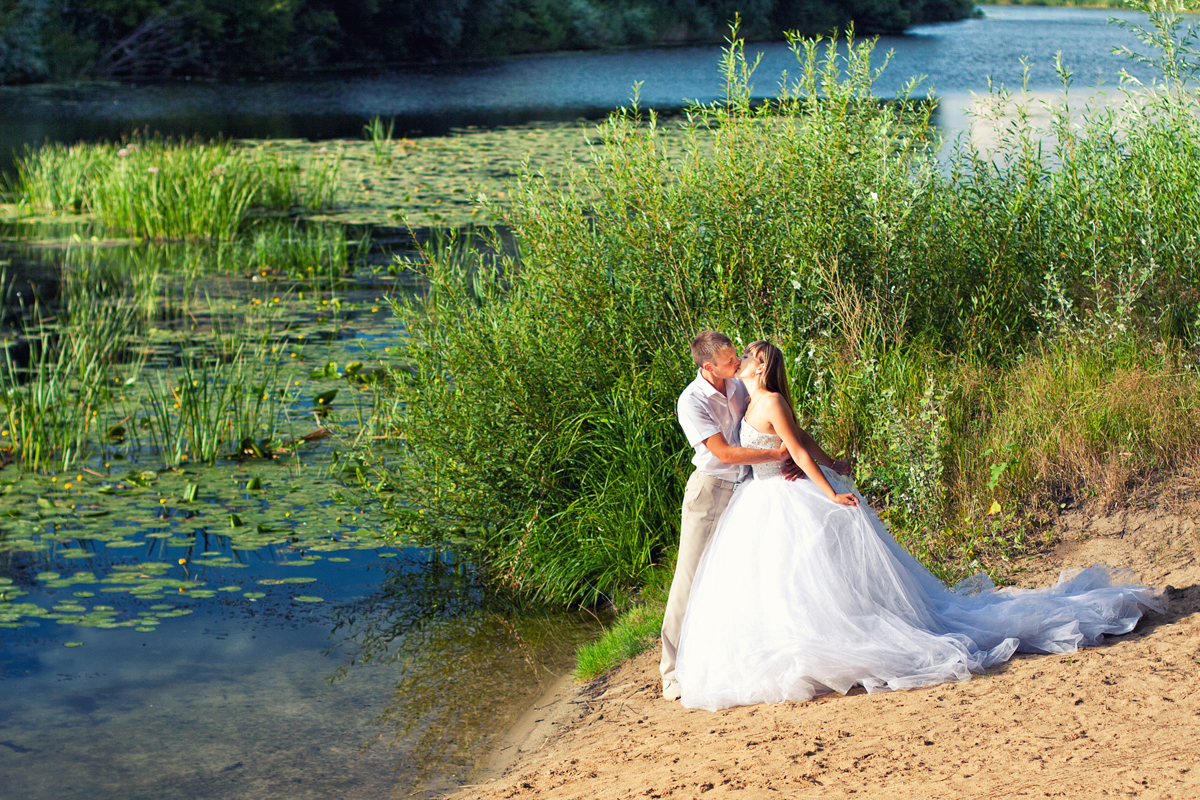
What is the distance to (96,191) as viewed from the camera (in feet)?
52.1

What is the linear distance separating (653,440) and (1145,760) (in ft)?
11.2

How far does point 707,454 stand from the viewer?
4547 millimetres

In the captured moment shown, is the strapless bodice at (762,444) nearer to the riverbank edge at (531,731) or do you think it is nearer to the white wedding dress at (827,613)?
the white wedding dress at (827,613)

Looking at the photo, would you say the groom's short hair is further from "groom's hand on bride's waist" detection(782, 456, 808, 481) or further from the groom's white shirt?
"groom's hand on bride's waist" detection(782, 456, 808, 481)

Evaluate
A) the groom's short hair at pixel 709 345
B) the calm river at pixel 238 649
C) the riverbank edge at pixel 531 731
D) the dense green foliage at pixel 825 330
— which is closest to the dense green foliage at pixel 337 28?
the calm river at pixel 238 649

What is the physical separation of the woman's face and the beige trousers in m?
0.46

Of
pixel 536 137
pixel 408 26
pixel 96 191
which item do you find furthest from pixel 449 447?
pixel 408 26

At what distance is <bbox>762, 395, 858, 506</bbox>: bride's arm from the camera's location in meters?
4.30

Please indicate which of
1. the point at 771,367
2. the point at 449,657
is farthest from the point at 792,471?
the point at 449,657

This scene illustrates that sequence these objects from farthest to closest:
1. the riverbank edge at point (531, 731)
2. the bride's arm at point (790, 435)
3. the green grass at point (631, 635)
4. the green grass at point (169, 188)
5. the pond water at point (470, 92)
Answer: the pond water at point (470, 92)
the green grass at point (169, 188)
the green grass at point (631, 635)
the riverbank edge at point (531, 731)
the bride's arm at point (790, 435)

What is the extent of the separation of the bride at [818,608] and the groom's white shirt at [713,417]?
0.11 m

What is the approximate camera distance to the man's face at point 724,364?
4457 millimetres

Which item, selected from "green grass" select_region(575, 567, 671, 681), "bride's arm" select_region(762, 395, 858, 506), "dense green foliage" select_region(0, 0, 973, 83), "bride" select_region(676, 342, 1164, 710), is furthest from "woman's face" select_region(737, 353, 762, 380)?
"dense green foliage" select_region(0, 0, 973, 83)

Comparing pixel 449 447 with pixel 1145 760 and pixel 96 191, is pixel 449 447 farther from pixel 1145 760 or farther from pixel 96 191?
pixel 96 191
